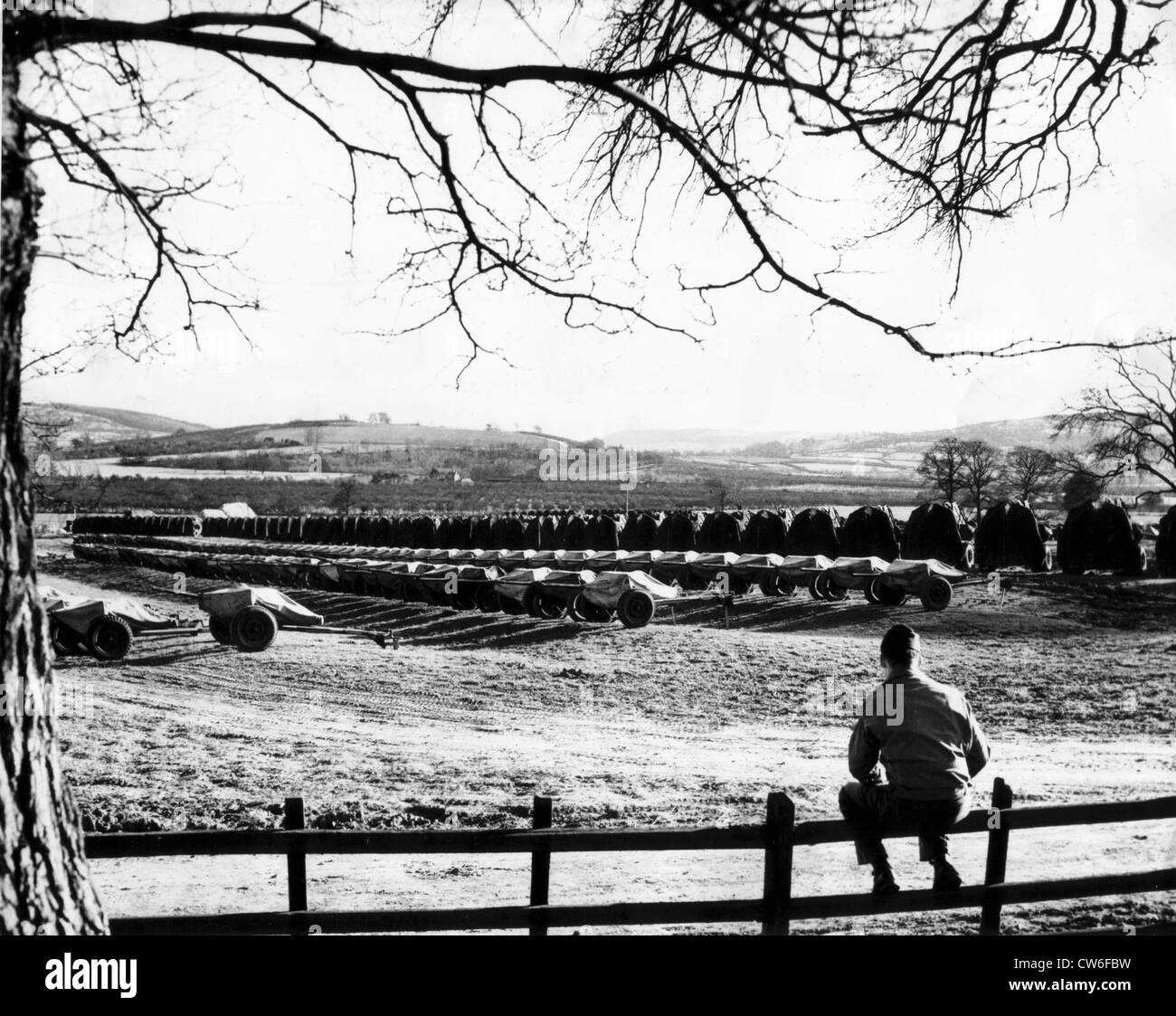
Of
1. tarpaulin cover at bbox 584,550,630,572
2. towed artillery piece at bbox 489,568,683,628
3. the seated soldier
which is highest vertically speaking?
the seated soldier

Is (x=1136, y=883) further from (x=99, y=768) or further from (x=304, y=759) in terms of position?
(x=99, y=768)

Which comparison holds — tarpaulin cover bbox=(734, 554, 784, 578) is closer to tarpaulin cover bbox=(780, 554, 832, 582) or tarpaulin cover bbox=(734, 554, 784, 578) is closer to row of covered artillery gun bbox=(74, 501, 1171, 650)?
row of covered artillery gun bbox=(74, 501, 1171, 650)

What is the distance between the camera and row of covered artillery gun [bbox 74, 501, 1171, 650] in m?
21.0

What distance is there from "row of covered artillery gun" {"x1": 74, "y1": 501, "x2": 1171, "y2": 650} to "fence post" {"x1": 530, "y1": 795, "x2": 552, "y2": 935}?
15.2 metres

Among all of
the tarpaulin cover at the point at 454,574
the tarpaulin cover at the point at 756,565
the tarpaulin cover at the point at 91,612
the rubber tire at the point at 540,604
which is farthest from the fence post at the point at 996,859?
the tarpaulin cover at the point at 454,574

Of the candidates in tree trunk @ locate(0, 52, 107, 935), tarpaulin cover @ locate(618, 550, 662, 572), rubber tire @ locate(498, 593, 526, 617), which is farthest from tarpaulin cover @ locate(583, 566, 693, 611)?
tree trunk @ locate(0, 52, 107, 935)

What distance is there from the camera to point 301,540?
63594 mm

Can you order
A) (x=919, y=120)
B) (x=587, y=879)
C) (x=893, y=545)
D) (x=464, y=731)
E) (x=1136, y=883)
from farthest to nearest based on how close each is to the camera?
(x=893, y=545) < (x=464, y=731) < (x=587, y=879) < (x=919, y=120) < (x=1136, y=883)

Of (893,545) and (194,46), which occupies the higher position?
(194,46)

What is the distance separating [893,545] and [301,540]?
4926cm

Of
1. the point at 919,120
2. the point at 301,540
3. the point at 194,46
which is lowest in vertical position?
the point at 301,540

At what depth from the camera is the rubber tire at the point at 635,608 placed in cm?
2098

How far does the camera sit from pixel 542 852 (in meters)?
4.47
